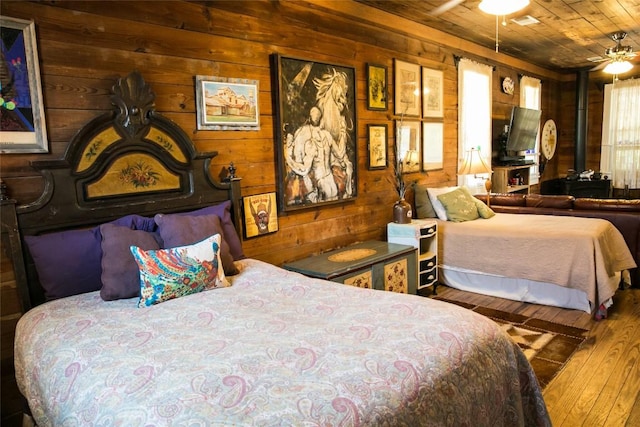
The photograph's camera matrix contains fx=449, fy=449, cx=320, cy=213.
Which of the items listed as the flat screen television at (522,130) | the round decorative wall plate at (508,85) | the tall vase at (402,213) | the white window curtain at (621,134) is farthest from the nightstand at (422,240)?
the white window curtain at (621,134)

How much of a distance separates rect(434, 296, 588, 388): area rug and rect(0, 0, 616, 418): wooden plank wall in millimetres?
1446

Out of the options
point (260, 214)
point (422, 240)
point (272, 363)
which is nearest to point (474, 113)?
point (422, 240)

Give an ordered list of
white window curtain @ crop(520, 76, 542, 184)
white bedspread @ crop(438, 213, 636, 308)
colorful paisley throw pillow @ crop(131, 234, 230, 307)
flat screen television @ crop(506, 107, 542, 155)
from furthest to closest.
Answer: white window curtain @ crop(520, 76, 542, 184)
flat screen television @ crop(506, 107, 542, 155)
white bedspread @ crop(438, 213, 636, 308)
colorful paisley throw pillow @ crop(131, 234, 230, 307)

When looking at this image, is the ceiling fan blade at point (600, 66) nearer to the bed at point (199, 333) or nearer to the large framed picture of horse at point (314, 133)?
the large framed picture of horse at point (314, 133)

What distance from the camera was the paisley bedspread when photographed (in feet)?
3.95

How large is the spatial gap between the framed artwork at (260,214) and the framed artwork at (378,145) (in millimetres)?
1266

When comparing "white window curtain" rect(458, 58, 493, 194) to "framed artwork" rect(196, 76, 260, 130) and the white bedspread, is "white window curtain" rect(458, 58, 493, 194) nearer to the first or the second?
the white bedspread

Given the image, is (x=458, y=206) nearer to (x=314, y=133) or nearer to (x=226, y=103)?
(x=314, y=133)

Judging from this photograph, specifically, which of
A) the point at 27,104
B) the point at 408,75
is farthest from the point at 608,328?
the point at 27,104

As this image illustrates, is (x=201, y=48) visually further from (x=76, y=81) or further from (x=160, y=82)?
(x=76, y=81)

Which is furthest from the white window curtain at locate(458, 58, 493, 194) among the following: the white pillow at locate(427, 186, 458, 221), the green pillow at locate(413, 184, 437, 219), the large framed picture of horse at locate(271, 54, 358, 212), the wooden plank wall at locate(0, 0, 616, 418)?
the large framed picture of horse at locate(271, 54, 358, 212)

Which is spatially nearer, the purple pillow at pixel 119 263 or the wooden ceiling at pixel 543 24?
the purple pillow at pixel 119 263

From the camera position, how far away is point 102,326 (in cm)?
177

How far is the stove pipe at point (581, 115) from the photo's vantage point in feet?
26.3
